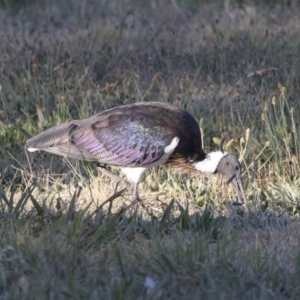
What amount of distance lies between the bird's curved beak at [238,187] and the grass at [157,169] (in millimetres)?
104

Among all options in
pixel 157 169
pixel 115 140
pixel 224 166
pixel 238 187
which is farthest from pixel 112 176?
pixel 238 187

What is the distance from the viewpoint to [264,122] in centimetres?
792

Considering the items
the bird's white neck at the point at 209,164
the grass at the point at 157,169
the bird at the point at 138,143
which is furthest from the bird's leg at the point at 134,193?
the bird's white neck at the point at 209,164

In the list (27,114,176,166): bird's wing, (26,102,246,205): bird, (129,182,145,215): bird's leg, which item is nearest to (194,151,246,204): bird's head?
(26,102,246,205): bird

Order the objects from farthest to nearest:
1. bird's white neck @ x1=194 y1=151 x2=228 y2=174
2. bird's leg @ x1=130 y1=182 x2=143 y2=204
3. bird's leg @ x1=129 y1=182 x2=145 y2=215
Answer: bird's white neck @ x1=194 y1=151 x2=228 y2=174, bird's leg @ x1=130 y1=182 x2=143 y2=204, bird's leg @ x1=129 y1=182 x2=145 y2=215

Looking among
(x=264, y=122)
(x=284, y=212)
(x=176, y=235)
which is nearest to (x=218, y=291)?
(x=176, y=235)

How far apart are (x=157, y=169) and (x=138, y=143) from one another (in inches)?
31.2

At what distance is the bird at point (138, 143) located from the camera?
692 cm

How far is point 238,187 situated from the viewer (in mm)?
6992

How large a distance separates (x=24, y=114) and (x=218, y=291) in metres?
3.96

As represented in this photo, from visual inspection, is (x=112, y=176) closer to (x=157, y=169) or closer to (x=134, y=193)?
(x=134, y=193)

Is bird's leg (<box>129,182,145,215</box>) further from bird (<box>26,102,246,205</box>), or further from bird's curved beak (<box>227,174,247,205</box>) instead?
bird's curved beak (<box>227,174,247,205</box>)

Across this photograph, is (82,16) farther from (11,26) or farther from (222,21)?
(222,21)

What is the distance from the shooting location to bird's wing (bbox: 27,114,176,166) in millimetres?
6906
